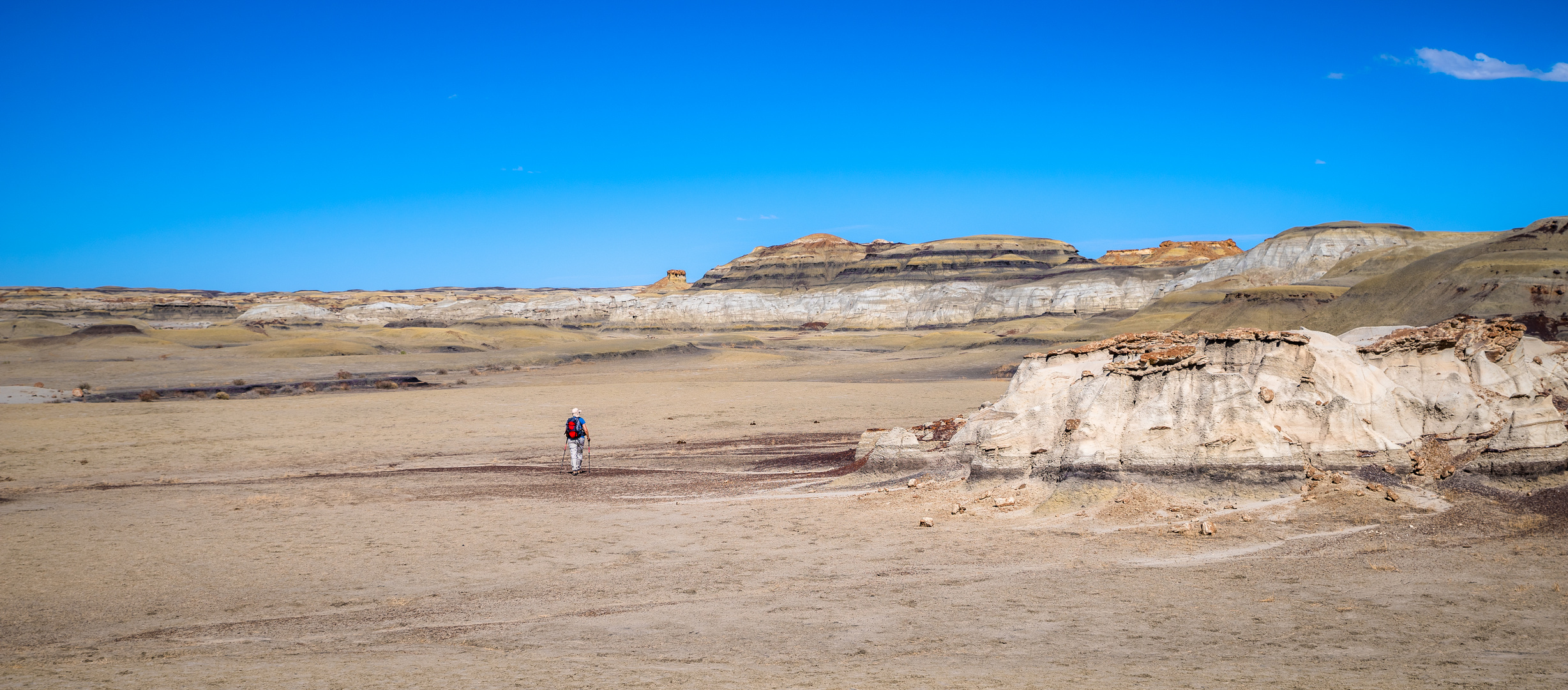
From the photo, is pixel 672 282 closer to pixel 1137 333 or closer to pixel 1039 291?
pixel 1039 291

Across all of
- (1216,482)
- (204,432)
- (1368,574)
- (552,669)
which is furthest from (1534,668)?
(204,432)

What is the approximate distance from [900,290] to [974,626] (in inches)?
4066

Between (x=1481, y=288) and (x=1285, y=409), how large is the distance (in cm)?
3659

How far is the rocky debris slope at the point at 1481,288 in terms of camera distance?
3541 cm

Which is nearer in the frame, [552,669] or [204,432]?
[552,669]

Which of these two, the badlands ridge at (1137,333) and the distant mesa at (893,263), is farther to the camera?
the distant mesa at (893,263)

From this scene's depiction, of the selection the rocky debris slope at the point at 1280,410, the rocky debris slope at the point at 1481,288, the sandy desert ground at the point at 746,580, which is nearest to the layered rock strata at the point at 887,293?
the rocky debris slope at the point at 1481,288

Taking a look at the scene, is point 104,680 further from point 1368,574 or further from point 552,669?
point 1368,574

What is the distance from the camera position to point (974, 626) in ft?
21.6

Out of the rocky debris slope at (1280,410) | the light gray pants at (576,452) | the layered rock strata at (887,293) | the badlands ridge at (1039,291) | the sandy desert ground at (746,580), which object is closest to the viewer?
the sandy desert ground at (746,580)

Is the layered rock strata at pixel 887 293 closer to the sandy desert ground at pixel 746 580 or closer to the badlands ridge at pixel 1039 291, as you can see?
the badlands ridge at pixel 1039 291

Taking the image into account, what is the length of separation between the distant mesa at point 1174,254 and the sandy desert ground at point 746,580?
377 feet

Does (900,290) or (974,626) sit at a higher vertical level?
(900,290)

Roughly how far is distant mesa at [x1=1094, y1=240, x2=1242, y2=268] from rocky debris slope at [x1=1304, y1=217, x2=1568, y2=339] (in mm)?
71322
